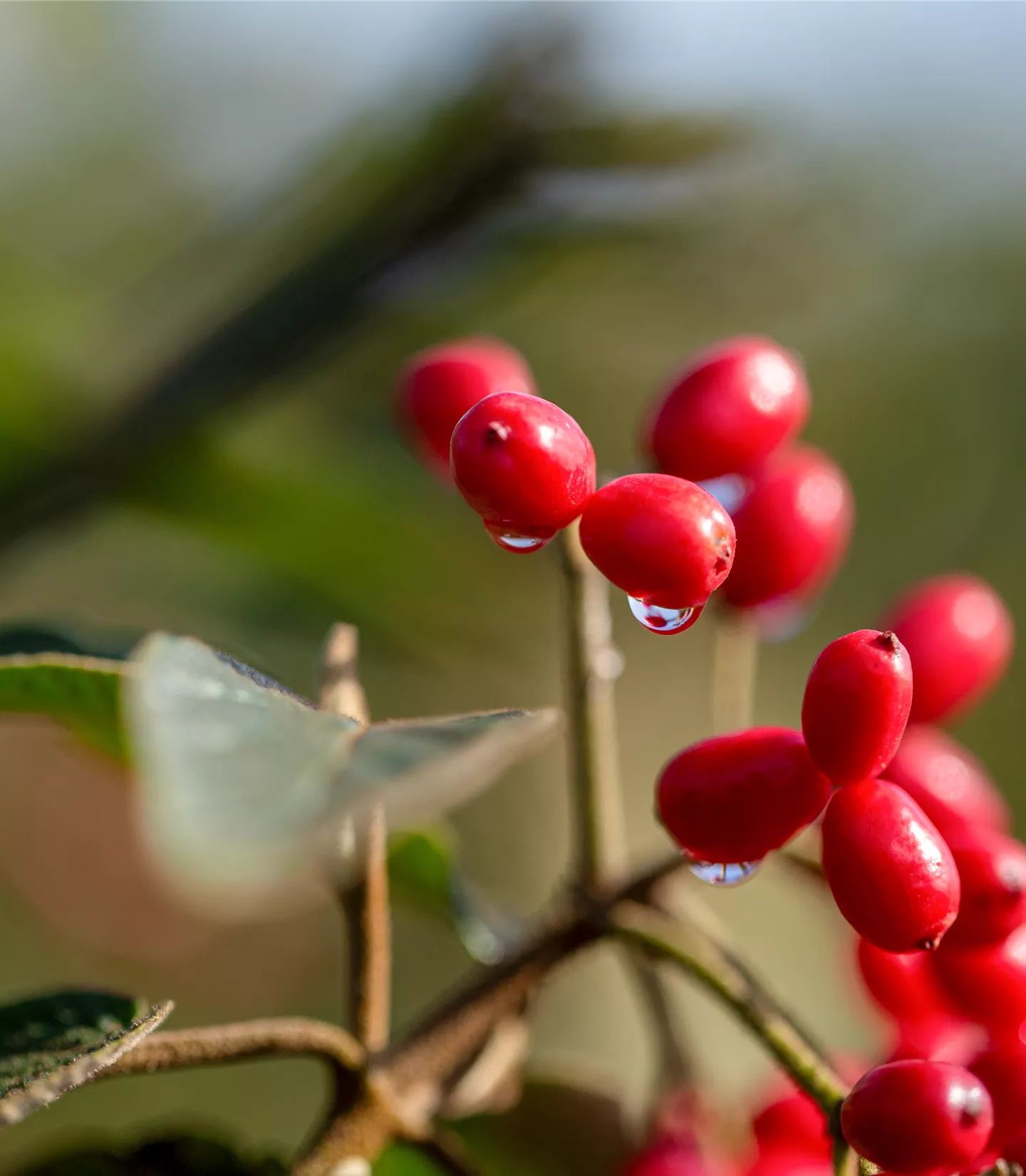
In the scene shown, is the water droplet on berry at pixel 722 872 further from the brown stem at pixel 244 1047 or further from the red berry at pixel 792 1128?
the red berry at pixel 792 1128

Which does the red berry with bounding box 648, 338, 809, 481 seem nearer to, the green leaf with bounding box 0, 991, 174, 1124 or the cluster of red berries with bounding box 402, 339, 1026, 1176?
the cluster of red berries with bounding box 402, 339, 1026, 1176

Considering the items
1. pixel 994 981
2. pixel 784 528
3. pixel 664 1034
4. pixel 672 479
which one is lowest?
pixel 664 1034

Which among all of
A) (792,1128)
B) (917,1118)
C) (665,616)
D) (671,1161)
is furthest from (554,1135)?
(665,616)

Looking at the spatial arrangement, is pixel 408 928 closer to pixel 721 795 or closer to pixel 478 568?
pixel 478 568

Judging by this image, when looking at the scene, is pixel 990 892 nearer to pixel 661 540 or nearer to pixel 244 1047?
pixel 661 540

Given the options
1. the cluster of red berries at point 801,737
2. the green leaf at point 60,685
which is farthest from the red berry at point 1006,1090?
the green leaf at point 60,685
